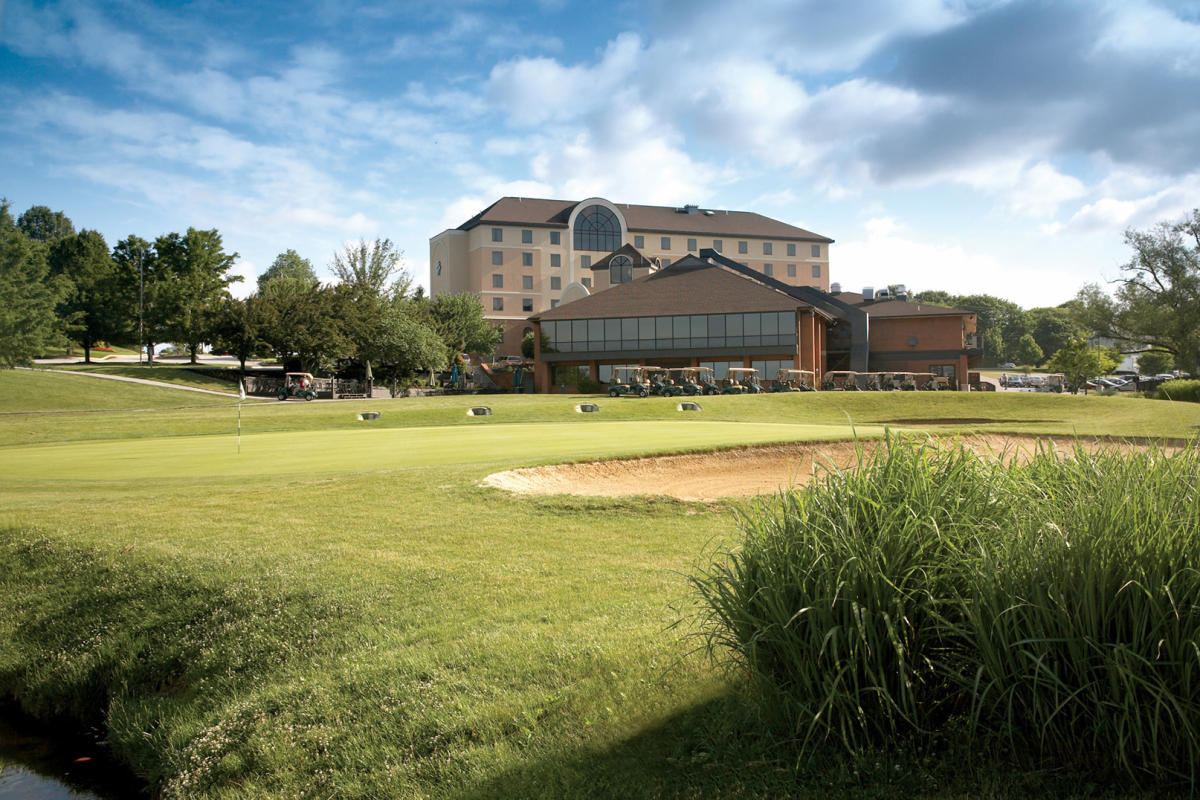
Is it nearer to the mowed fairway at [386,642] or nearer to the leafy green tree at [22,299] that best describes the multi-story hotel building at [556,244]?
the leafy green tree at [22,299]

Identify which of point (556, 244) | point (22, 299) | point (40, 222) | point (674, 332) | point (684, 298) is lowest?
point (674, 332)

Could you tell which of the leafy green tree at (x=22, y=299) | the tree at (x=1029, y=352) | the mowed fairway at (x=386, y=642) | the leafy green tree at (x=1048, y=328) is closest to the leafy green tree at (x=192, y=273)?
the leafy green tree at (x=22, y=299)

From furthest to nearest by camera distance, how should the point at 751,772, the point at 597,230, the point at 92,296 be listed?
the point at 597,230 < the point at 92,296 < the point at 751,772

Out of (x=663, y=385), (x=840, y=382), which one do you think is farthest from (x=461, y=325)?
(x=663, y=385)

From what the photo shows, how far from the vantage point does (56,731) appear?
7996mm

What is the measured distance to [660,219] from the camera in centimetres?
10506

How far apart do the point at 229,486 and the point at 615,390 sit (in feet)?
99.2

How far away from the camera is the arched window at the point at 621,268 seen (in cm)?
8238

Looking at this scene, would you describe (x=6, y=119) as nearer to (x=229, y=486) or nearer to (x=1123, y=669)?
(x=229, y=486)

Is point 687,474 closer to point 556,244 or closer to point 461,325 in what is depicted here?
point 461,325

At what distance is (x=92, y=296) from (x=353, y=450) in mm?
66893

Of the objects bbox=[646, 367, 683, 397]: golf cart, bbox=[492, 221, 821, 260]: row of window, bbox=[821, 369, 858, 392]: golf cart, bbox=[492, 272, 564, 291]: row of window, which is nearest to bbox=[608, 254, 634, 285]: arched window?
bbox=[492, 221, 821, 260]: row of window

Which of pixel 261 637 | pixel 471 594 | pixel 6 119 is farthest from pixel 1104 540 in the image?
pixel 6 119

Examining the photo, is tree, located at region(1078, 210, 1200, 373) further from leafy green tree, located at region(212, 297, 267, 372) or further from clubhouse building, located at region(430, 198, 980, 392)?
leafy green tree, located at region(212, 297, 267, 372)
